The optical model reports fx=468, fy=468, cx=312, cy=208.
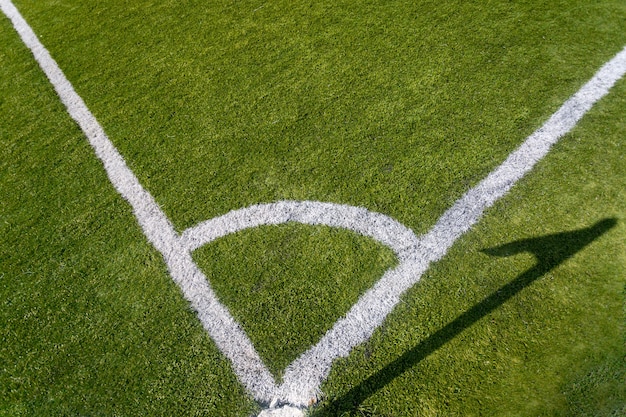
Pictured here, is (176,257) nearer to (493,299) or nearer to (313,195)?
(313,195)

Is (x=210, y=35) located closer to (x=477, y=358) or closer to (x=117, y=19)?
(x=117, y=19)

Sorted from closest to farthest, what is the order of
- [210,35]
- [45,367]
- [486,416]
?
[486,416] → [45,367] → [210,35]

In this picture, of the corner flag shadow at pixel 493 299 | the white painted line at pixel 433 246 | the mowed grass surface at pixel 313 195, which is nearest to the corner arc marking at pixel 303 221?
the mowed grass surface at pixel 313 195

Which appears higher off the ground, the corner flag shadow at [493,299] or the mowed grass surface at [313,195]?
the mowed grass surface at [313,195]

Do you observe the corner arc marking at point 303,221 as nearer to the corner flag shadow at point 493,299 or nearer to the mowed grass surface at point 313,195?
the mowed grass surface at point 313,195

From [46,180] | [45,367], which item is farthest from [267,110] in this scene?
[45,367]

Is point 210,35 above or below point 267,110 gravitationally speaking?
above

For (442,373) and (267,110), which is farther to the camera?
(267,110)
